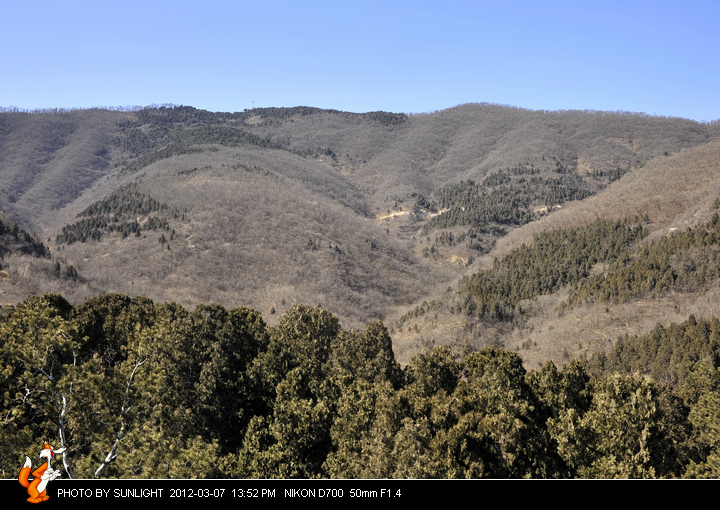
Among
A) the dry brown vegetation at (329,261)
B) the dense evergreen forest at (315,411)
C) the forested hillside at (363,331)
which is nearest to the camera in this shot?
the dense evergreen forest at (315,411)

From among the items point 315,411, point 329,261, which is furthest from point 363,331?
point 315,411

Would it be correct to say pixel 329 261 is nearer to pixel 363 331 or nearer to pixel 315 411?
pixel 363 331

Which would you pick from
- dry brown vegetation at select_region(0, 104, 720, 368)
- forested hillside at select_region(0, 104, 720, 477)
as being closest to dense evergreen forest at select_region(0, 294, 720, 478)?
forested hillside at select_region(0, 104, 720, 477)

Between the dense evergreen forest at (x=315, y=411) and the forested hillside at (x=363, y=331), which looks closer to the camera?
the dense evergreen forest at (x=315, y=411)

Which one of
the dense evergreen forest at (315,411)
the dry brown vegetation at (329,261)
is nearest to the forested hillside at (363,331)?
the dense evergreen forest at (315,411)

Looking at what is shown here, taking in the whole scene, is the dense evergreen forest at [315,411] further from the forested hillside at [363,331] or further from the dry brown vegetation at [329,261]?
the dry brown vegetation at [329,261]

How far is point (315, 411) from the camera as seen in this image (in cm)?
2552

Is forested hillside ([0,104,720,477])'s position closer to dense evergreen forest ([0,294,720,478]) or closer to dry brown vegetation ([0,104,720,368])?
dense evergreen forest ([0,294,720,478])

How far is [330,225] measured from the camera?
125 meters

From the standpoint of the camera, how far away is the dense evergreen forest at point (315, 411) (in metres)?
15.3

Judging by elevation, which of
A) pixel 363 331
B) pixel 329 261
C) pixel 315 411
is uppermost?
pixel 329 261

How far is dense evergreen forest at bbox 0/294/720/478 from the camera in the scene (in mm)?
15281
